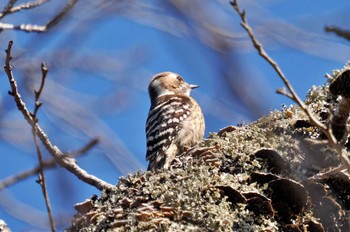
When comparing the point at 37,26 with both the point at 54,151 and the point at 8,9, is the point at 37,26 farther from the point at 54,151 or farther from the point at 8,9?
the point at 54,151

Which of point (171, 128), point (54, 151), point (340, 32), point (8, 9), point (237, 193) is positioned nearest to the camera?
point (340, 32)

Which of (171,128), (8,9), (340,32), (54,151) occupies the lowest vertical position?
(340,32)

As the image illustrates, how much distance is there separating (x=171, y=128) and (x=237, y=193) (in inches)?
117

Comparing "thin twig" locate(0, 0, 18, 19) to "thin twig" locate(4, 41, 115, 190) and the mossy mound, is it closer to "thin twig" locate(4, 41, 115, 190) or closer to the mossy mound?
"thin twig" locate(4, 41, 115, 190)

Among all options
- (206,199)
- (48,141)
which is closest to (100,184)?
(48,141)

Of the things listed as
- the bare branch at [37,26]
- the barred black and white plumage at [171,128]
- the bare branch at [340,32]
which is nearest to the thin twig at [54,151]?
the bare branch at [37,26]

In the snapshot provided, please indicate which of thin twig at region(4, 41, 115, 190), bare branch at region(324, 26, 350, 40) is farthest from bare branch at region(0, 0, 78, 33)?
bare branch at region(324, 26, 350, 40)

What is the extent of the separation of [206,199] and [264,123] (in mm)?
876

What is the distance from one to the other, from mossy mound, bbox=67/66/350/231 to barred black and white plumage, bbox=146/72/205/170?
1852 millimetres

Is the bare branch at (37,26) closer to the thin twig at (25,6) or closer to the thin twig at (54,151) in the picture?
the thin twig at (25,6)

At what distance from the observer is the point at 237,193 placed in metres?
3.47

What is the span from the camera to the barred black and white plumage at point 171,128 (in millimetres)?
6133

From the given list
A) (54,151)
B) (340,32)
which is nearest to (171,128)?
(54,151)

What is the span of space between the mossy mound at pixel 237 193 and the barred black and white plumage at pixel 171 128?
1.85 meters
